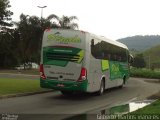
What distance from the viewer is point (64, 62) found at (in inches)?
875

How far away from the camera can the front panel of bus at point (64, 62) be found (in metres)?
22.1

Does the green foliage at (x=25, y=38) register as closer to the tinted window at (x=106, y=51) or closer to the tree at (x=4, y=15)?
the tree at (x=4, y=15)

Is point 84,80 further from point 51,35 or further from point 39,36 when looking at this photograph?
point 39,36

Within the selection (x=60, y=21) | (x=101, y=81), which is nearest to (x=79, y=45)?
(x=101, y=81)

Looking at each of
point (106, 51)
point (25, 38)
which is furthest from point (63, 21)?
point (106, 51)

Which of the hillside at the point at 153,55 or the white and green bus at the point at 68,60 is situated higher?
the hillside at the point at 153,55

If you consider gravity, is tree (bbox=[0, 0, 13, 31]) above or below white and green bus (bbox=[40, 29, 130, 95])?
above

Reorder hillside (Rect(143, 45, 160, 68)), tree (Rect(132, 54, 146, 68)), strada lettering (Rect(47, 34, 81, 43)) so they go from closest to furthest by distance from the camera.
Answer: strada lettering (Rect(47, 34, 81, 43)), tree (Rect(132, 54, 146, 68)), hillside (Rect(143, 45, 160, 68))

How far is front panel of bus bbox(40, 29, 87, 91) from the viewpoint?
2208 centimetres

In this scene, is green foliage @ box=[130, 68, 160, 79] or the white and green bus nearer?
the white and green bus

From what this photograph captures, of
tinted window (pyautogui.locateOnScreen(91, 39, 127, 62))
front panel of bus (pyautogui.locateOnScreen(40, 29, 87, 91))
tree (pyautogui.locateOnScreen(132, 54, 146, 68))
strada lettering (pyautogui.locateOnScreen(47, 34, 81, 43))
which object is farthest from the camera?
tree (pyautogui.locateOnScreen(132, 54, 146, 68))
